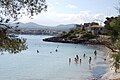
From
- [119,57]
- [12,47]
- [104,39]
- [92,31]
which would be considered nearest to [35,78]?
[119,57]

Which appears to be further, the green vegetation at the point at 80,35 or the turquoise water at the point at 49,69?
the green vegetation at the point at 80,35

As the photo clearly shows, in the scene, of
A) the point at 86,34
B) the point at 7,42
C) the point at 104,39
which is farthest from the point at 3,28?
the point at 86,34

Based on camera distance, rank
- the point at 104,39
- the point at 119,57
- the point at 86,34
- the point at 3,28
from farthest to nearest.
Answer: the point at 86,34 → the point at 104,39 → the point at 119,57 → the point at 3,28

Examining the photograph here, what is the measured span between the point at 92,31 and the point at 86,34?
11411 mm

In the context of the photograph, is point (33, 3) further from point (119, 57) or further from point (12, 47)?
point (119, 57)

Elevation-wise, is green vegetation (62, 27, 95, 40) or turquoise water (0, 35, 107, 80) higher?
green vegetation (62, 27, 95, 40)

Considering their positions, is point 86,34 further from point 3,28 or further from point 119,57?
point 3,28

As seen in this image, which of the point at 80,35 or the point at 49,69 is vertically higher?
the point at 80,35

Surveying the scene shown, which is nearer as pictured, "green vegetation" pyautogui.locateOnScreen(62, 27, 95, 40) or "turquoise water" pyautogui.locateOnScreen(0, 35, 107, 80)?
"turquoise water" pyautogui.locateOnScreen(0, 35, 107, 80)

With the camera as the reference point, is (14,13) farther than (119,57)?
No

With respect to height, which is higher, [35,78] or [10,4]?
[10,4]

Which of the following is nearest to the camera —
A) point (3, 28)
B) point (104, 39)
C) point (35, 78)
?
point (3, 28)

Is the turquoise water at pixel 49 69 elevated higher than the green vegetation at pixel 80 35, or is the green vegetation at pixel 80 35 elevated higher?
the green vegetation at pixel 80 35

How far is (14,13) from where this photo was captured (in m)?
10.8
